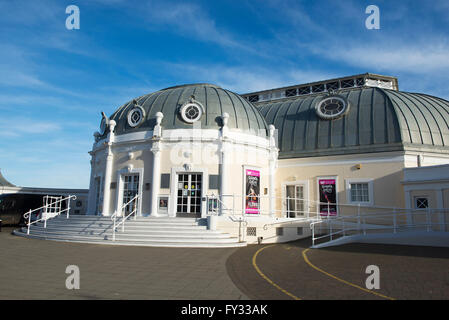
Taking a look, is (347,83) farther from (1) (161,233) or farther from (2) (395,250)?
(1) (161,233)

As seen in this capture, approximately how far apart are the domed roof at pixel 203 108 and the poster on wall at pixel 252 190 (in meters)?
2.91

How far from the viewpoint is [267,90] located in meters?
31.3

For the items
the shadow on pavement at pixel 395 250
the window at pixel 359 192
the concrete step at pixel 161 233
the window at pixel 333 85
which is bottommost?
the shadow on pavement at pixel 395 250

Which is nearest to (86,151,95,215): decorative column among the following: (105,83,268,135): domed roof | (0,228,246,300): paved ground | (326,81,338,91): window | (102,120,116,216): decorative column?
(102,120,116,216): decorative column

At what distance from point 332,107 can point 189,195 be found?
12.4m

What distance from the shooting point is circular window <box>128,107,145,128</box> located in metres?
19.6

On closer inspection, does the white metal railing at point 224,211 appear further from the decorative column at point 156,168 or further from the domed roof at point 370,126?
the domed roof at point 370,126

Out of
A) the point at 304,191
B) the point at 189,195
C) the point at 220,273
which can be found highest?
the point at 304,191

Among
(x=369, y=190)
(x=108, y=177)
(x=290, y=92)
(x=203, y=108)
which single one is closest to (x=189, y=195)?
(x=203, y=108)

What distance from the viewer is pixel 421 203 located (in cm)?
1792

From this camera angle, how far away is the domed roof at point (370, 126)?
19.8m

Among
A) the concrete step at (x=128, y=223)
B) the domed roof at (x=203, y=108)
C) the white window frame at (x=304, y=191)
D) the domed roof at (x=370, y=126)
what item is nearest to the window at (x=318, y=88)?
the domed roof at (x=370, y=126)

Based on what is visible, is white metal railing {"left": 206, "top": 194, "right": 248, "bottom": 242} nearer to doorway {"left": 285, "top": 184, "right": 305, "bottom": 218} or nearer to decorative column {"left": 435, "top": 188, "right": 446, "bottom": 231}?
doorway {"left": 285, "top": 184, "right": 305, "bottom": 218}

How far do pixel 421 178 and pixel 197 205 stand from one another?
1305cm
